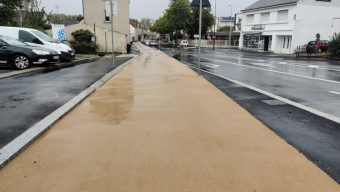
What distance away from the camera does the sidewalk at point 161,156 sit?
3488 mm

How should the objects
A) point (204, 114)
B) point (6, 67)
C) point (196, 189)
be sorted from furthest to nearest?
1. point (6, 67)
2. point (204, 114)
3. point (196, 189)

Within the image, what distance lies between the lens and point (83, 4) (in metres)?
40.0

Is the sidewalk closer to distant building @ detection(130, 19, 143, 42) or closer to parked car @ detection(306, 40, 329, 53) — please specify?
parked car @ detection(306, 40, 329, 53)

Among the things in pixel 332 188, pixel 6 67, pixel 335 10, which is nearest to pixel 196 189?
pixel 332 188

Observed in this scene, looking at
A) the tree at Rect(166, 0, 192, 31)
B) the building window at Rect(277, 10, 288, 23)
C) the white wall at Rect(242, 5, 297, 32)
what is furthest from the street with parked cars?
the tree at Rect(166, 0, 192, 31)

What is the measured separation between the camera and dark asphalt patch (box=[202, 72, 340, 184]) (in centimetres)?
434

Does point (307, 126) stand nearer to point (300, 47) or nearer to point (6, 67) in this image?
point (6, 67)

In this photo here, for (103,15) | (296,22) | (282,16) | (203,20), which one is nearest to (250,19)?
(282,16)

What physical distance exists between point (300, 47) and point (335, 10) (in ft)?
24.1

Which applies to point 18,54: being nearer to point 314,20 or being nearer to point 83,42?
point 83,42

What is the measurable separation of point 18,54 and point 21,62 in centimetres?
38

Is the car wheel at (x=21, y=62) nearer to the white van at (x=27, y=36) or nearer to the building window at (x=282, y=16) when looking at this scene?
the white van at (x=27, y=36)

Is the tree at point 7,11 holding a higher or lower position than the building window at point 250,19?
lower

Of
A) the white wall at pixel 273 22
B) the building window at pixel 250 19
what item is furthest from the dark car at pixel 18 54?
the building window at pixel 250 19
